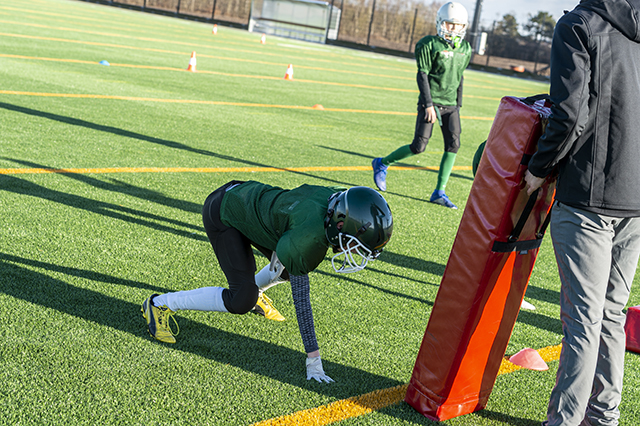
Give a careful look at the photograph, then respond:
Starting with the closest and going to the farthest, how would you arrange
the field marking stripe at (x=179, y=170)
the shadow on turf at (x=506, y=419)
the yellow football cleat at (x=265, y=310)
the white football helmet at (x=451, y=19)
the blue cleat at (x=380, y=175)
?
the shadow on turf at (x=506, y=419) < the yellow football cleat at (x=265, y=310) < the field marking stripe at (x=179, y=170) < the white football helmet at (x=451, y=19) < the blue cleat at (x=380, y=175)

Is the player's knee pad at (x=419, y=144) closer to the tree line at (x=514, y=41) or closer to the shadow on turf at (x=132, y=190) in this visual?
the shadow on turf at (x=132, y=190)

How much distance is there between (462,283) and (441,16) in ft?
15.3

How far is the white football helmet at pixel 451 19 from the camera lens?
6.69 meters

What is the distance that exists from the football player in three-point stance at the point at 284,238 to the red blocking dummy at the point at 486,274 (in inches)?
15.7

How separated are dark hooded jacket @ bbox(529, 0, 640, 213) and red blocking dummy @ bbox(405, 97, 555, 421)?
0.50 ft

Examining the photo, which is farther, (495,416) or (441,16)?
(441,16)

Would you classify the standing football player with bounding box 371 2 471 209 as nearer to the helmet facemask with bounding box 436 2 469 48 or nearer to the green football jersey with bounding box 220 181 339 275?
the helmet facemask with bounding box 436 2 469 48

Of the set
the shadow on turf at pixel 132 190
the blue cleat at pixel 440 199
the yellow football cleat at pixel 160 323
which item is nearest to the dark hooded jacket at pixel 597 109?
the yellow football cleat at pixel 160 323

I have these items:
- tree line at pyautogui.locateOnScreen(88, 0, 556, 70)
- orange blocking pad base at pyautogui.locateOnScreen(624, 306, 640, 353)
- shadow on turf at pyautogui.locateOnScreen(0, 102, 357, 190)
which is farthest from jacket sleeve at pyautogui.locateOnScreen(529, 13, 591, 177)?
tree line at pyautogui.locateOnScreen(88, 0, 556, 70)

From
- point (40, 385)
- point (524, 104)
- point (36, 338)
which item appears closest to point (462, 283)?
point (524, 104)

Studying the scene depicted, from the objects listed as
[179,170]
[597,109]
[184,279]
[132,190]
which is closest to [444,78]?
[179,170]

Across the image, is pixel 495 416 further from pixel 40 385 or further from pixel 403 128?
pixel 403 128

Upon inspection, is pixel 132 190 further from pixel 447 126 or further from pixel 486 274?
pixel 486 274

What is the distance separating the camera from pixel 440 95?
699 centimetres
